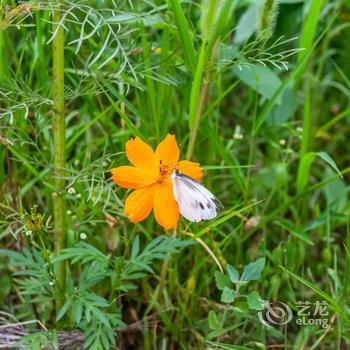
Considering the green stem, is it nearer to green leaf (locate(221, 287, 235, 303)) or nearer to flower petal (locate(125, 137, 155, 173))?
flower petal (locate(125, 137, 155, 173))

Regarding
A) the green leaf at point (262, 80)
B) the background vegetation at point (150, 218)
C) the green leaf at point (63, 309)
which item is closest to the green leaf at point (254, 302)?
the background vegetation at point (150, 218)

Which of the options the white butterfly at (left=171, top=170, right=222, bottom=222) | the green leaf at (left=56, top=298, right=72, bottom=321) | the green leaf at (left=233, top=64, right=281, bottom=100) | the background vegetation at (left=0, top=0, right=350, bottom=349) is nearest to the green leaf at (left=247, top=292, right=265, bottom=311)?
the background vegetation at (left=0, top=0, right=350, bottom=349)

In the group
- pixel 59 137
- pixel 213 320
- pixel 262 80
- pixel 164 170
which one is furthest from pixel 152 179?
pixel 262 80

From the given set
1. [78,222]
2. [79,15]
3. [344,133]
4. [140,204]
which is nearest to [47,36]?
[79,15]

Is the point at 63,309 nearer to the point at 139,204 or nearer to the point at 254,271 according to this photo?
the point at 139,204

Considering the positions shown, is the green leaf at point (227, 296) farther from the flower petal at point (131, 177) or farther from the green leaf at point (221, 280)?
the flower petal at point (131, 177)

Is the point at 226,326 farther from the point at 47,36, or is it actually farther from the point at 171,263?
the point at 47,36
